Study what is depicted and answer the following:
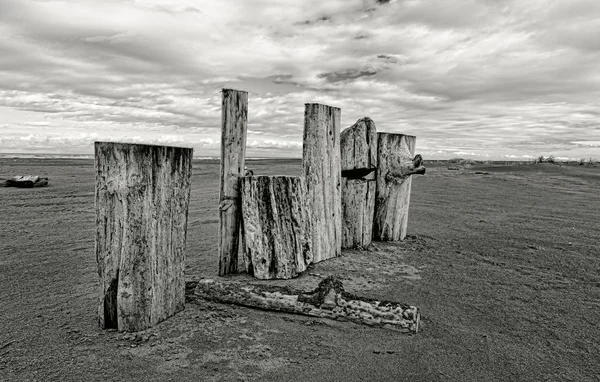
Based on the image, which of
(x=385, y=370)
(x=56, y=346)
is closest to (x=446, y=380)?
(x=385, y=370)

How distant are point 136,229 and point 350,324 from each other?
5.63 feet

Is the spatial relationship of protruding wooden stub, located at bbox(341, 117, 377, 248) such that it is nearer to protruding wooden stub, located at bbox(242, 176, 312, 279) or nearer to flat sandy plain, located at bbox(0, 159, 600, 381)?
flat sandy plain, located at bbox(0, 159, 600, 381)

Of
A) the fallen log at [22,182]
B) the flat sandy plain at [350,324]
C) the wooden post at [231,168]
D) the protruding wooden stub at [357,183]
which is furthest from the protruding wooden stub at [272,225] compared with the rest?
the fallen log at [22,182]

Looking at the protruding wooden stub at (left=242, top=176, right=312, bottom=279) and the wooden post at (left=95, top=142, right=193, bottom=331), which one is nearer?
the wooden post at (left=95, top=142, right=193, bottom=331)

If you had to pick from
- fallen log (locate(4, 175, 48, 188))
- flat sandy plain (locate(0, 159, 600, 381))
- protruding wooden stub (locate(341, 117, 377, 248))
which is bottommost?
flat sandy plain (locate(0, 159, 600, 381))

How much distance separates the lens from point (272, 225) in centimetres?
359

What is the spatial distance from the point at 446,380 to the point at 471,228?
4.79 metres

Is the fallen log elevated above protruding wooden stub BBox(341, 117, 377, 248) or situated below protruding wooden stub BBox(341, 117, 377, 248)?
below

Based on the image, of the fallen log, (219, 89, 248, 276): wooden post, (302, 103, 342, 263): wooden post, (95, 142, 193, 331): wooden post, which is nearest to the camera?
(95, 142, 193, 331): wooden post

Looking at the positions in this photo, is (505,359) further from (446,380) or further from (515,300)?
(515,300)

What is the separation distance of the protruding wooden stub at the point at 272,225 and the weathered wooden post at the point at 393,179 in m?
1.74

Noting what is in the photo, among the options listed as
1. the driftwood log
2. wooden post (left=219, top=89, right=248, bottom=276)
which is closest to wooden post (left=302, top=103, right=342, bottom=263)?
wooden post (left=219, top=89, right=248, bottom=276)

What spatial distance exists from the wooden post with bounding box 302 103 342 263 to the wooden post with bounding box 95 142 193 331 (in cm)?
171

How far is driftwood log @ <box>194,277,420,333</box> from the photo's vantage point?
2.77m
